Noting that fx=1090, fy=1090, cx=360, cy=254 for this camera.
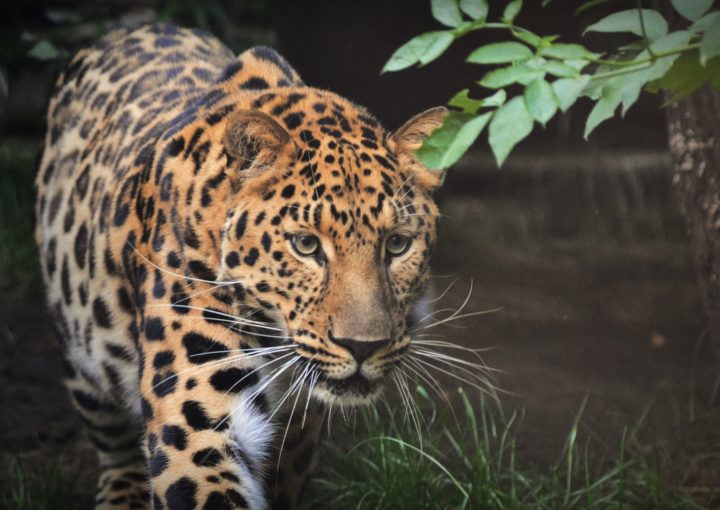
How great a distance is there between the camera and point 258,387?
11.9 feet

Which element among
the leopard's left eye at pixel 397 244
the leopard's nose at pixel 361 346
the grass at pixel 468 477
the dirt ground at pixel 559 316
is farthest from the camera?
the dirt ground at pixel 559 316

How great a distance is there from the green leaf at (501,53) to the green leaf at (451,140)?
130mm

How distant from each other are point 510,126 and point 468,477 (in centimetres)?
256

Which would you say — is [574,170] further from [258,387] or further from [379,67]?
[258,387]

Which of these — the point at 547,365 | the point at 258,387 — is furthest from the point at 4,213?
the point at 258,387

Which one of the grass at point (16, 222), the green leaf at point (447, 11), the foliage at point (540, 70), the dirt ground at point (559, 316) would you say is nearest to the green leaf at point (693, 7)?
the foliage at point (540, 70)

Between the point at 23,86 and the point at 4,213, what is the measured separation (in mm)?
1915

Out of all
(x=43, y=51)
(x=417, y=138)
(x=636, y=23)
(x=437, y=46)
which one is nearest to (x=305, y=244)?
(x=417, y=138)

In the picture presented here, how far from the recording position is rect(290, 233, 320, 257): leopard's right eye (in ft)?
11.4

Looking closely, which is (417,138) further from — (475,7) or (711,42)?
(711,42)

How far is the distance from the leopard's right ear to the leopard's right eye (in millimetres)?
251

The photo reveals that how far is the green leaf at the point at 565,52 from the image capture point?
8.50 feet

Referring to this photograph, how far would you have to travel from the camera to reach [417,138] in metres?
3.74

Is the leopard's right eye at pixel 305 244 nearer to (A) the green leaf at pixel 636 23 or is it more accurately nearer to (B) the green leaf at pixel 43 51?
(A) the green leaf at pixel 636 23
